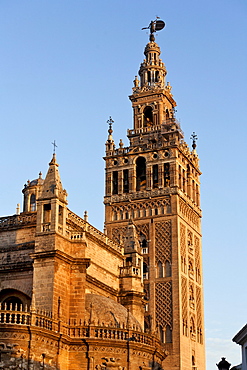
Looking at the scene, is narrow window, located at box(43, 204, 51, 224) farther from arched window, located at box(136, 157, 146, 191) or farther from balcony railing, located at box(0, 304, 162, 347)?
arched window, located at box(136, 157, 146, 191)

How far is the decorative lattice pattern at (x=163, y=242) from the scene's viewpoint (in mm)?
49375

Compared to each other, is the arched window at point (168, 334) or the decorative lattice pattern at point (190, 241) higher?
the decorative lattice pattern at point (190, 241)

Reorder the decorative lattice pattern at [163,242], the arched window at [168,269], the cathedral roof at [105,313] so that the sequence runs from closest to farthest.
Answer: the cathedral roof at [105,313] → the arched window at [168,269] → the decorative lattice pattern at [163,242]

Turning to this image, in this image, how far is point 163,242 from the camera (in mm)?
49844

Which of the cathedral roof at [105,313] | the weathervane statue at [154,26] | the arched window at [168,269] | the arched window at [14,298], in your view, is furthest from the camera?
the weathervane statue at [154,26]

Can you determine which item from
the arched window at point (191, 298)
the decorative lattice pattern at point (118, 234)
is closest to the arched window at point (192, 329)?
the arched window at point (191, 298)

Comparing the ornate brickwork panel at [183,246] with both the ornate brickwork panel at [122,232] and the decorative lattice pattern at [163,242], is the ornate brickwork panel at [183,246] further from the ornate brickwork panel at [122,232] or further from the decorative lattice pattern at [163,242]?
the ornate brickwork panel at [122,232]

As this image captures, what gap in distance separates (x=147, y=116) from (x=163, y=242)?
12350 millimetres

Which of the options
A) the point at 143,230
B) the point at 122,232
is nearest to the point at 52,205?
the point at 143,230

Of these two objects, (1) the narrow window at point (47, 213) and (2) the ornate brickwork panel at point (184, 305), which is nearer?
(1) the narrow window at point (47, 213)

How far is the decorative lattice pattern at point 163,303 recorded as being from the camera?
1871 inches

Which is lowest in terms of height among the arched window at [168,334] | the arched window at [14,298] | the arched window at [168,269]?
the arched window at [14,298]

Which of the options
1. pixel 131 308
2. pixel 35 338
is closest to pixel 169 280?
pixel 131 308

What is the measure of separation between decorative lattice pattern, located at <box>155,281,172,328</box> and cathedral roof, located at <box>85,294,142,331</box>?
1316 cm
